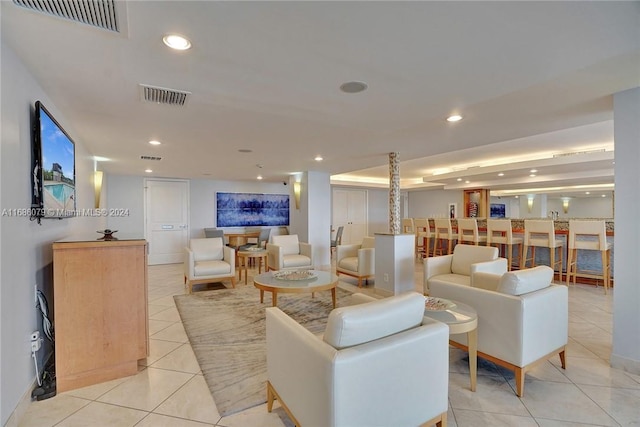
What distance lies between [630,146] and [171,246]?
8.59 m

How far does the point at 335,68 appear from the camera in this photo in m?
2.07

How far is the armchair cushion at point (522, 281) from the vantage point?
86.1 inches

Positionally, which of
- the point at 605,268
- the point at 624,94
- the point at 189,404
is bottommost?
the point at 189,404

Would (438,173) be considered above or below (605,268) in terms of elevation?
above

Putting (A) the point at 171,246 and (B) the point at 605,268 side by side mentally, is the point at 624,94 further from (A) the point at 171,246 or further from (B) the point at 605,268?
(A) the point at 171,246

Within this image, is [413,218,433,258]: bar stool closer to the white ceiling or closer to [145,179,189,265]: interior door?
the white ceiling

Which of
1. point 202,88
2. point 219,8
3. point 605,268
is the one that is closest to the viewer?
point 219,8

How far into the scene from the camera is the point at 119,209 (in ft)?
23.9

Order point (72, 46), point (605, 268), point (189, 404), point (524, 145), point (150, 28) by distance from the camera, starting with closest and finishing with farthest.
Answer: point (150, 28)
point (72, 46)
point (189, 404)
point (605, 268)
point (524, 145)

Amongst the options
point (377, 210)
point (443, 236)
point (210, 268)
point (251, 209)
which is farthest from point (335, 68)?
point (377, 210)

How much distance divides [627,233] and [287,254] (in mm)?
4708

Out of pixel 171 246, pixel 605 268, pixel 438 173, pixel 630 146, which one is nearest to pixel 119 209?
pixel 171 246

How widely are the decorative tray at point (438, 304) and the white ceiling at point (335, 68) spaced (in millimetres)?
1742

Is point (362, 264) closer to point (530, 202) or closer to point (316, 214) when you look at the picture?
point (316, 214)
